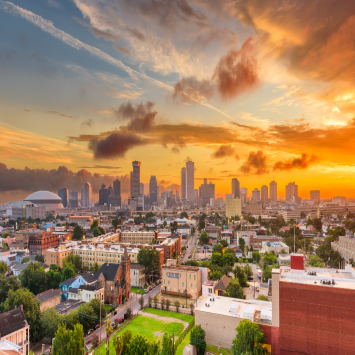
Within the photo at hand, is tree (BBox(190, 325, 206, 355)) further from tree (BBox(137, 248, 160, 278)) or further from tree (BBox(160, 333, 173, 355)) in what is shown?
tree (BBox(137, 248, 160, 278))

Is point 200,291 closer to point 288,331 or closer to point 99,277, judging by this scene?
point 99,277

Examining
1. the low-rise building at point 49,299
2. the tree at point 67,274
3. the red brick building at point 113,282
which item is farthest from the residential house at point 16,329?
the tree at point 67,274

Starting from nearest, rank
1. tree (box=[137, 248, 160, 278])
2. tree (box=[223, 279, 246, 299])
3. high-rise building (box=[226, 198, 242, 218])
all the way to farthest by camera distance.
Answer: tree (box=[223, 279, 246, 299])
tree (box=[137, 248, 160, 278])
high-rise building (box=[226, 198, 242, 218])

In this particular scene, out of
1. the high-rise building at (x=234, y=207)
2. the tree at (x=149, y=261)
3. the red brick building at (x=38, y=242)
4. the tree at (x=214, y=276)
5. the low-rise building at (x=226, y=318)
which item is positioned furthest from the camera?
the high-rise building at (x=234, y=207)

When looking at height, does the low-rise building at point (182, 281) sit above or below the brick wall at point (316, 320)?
below

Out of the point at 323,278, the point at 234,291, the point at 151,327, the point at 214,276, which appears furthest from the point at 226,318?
the point at 214,276

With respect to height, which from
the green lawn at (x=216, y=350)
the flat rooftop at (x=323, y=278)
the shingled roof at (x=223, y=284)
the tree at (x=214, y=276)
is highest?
the flat rooftop at (x=323, y=278)

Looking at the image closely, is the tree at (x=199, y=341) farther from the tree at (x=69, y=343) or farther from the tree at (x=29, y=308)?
the tree at (x=29, y=308)

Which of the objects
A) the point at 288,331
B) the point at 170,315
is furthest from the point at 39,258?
the point at 288,331

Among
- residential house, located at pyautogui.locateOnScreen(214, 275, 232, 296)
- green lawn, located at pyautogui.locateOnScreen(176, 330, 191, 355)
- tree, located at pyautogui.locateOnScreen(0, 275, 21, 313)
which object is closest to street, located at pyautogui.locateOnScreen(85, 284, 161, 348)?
green lawn, located at pyautogui.locateOnScreen(176, 330, 191, 355)
